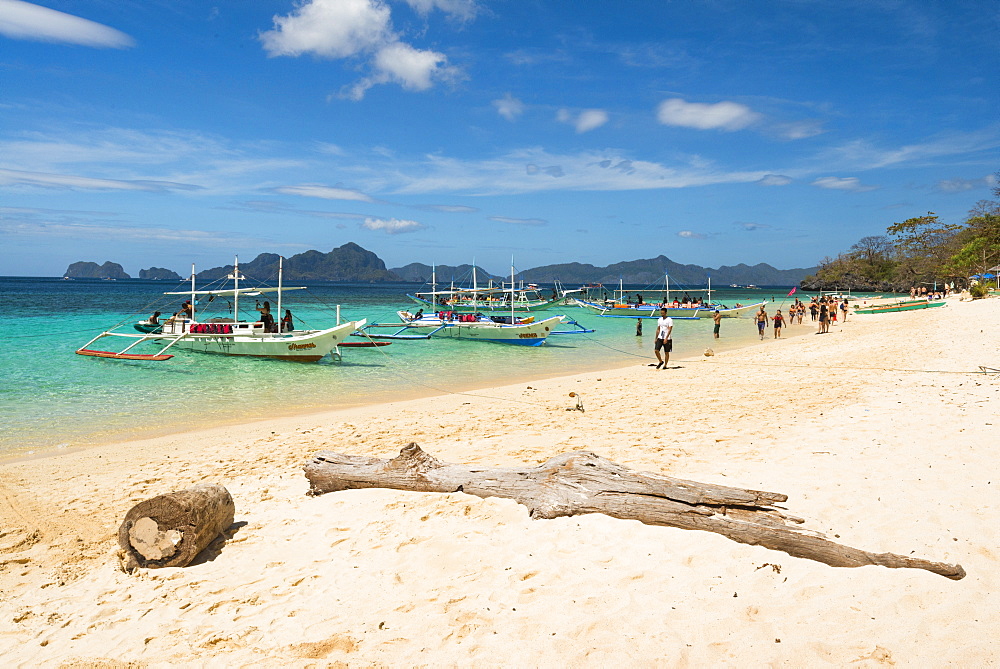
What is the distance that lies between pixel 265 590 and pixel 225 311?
65213 mm

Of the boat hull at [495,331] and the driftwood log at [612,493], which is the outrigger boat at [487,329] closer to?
the boat hull at [495,331]

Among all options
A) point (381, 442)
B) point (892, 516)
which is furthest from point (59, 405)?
point (892, 516)

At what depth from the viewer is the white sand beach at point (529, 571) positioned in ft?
10.5

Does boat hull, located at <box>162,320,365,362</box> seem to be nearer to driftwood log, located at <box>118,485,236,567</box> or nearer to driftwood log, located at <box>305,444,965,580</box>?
driftwood log, located at <box>305,444,965,580</box>

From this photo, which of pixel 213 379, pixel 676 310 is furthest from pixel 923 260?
pixel 213 379

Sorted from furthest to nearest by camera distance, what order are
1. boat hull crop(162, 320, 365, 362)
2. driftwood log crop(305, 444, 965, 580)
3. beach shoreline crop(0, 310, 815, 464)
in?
boat hull crop(162, 320, 365, 362) < beach shoreline crop(0, 310, 815, 464) < driftwood log crop(305, 444, 965, 580)

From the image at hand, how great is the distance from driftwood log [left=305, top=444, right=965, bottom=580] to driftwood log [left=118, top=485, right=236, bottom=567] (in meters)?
1.57

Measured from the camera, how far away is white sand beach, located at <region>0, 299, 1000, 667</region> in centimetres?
319

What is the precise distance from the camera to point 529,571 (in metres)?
4.03

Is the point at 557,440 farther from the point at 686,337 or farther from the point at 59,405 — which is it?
the point at 686,337

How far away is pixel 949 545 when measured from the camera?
398 cm

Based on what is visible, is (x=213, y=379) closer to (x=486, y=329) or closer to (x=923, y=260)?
(x=486, y=329)

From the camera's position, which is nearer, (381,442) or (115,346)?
(381,442)

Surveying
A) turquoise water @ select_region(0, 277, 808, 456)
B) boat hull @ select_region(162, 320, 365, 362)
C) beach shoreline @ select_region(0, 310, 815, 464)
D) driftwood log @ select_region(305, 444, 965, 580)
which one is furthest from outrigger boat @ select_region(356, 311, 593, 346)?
driftwood log @ select_region(305, 444, 965, 580)
